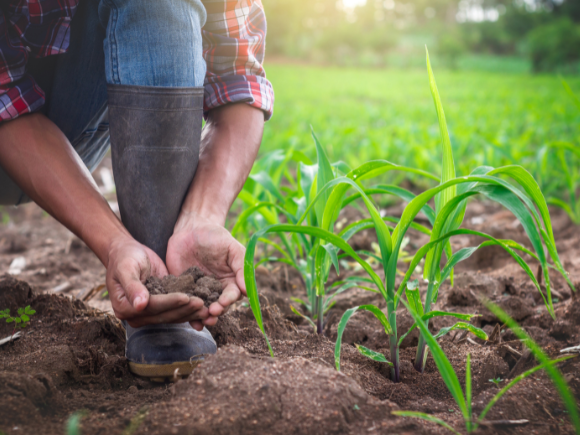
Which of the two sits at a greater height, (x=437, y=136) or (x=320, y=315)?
(x=437, y=136)

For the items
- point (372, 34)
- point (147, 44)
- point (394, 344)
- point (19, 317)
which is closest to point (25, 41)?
point (147, 44)

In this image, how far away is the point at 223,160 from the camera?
46.0 inches

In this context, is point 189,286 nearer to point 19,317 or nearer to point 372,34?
point 19,317

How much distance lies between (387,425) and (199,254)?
0.52 meters

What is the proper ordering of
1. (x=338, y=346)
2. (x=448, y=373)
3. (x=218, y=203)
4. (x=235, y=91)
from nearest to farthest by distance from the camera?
(x=448, y=373), (x=338, y=346), (x=218, y=203), (x=235, y=91)

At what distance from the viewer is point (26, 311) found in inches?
41.0

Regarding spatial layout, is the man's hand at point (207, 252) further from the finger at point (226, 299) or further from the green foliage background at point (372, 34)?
the green foliage background at point (372, 34)

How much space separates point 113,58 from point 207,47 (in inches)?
13.4

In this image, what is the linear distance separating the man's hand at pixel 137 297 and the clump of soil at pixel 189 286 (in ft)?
0.10

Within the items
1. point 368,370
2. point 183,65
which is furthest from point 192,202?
point 368,370

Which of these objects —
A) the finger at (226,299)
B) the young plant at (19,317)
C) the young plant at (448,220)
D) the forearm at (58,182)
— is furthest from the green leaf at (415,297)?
the young plant at (19,317)

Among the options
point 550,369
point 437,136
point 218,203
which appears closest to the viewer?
point 550,369

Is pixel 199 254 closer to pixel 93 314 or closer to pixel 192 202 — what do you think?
pixel 192 202

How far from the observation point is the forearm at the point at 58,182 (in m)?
0.96
